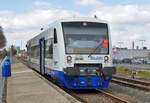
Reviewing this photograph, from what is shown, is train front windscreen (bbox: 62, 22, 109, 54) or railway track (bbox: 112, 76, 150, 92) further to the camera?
railway track (bbox: 112, 76, 150, 92)

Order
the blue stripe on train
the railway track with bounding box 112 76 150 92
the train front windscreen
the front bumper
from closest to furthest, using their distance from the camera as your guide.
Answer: the blue stripe on train < the front bumper < the train front windscreen < the railway track with bounding box 112 76 150 92

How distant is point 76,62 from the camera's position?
34.9 feet

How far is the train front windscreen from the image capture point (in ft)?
35.4

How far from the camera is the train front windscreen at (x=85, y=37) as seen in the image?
10.8 m

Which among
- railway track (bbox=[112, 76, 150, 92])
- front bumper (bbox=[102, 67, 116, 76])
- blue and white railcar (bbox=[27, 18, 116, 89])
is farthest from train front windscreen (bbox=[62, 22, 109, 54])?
railway track (bbox=[112, 76, 150, 92])

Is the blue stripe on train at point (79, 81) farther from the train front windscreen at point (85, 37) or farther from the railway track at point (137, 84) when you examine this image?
the railway track at point (137, 84)

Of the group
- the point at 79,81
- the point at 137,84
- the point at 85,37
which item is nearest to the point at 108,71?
the point at 79,81

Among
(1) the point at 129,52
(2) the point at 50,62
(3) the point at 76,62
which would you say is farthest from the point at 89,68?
(1) the point at 129,52

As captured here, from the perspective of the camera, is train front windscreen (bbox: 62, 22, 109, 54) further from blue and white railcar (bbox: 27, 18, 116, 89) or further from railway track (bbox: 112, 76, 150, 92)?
railway track (bbox: 112, 76, 150, 92)

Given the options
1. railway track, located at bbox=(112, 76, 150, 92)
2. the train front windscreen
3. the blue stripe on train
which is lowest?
railway track, located at bbox=(112, 76, 150, 92)

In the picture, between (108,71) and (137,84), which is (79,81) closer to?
(108,71)

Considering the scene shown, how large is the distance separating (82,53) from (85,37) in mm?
718

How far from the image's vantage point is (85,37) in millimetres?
10992

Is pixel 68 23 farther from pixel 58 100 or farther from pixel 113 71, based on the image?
pixel 58 100
